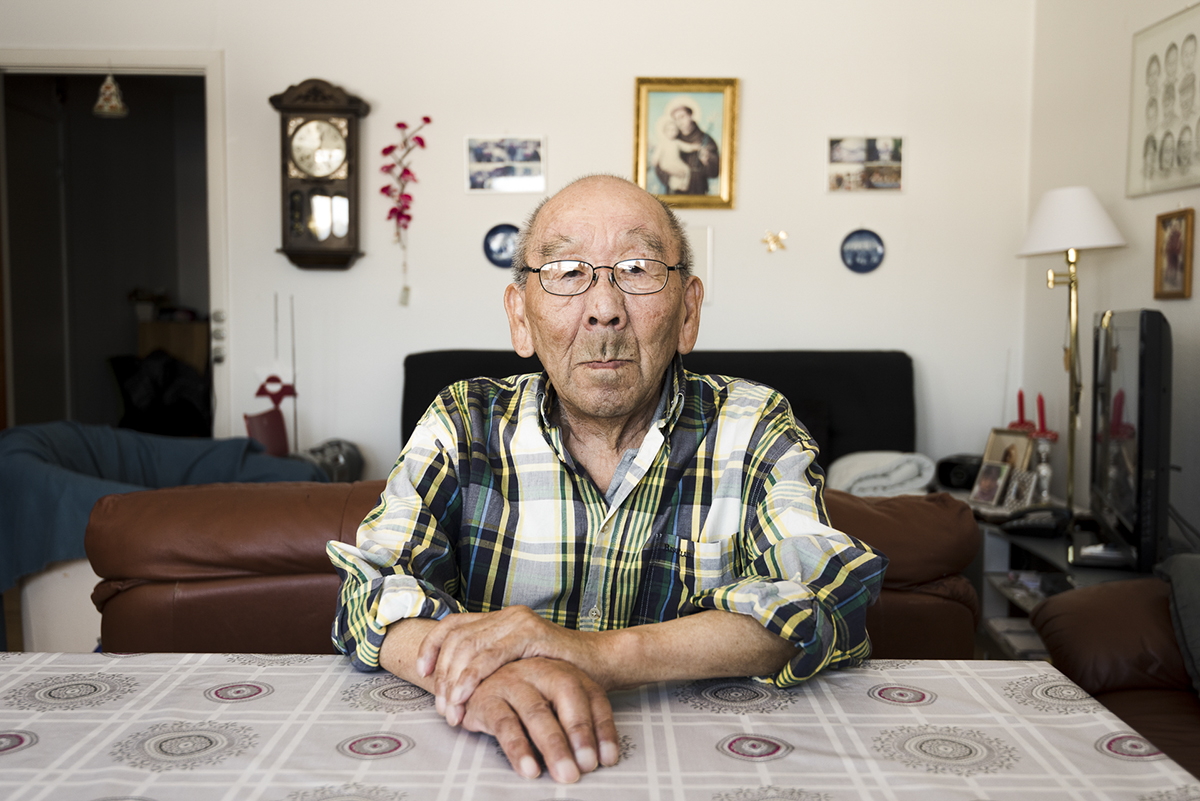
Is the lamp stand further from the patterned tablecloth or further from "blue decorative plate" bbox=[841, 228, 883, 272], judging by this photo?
the patterned tablecloth

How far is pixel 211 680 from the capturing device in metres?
0.81

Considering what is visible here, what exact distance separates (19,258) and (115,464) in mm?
2871

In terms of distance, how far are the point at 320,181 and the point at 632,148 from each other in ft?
4.22

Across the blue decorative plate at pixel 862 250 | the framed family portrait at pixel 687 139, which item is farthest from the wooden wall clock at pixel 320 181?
Result: the blue decorative plate at pixel 862 250

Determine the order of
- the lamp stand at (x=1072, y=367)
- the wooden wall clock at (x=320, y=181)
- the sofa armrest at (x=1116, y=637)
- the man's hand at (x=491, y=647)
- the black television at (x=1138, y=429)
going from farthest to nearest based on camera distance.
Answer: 1. the wooden wall clock at (x=320, y=181)
2. the lamp stand at (x=1072, y=367)
3. the black television at (x=1138, y=429)
4. the sofa armrest at (x=1116, y=637)
5. the man's hand at (x=491, y=647)

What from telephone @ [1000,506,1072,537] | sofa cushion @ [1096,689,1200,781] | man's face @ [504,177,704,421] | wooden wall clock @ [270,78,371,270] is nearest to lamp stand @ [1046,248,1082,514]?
telephone @ [1000,506,1072,537]

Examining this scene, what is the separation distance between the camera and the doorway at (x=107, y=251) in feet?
16.1

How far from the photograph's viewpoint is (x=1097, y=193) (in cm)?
302

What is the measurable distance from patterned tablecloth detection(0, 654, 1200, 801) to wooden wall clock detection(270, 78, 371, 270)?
9.45 feet

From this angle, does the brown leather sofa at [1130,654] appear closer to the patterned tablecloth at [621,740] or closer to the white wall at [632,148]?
the patterned tablecloth at [621,740]

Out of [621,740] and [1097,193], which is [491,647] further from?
[1097,193]

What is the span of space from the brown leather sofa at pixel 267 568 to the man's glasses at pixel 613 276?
0.48 meters

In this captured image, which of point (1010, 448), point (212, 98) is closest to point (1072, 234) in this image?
point (1010, 448)

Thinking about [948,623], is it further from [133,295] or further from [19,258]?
[133,295]
